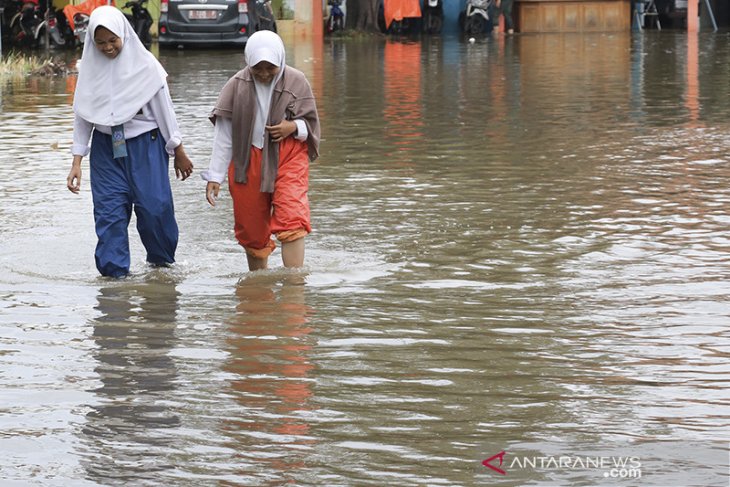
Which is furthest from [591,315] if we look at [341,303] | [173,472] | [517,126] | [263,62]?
[517,126]

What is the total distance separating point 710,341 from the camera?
6.81m

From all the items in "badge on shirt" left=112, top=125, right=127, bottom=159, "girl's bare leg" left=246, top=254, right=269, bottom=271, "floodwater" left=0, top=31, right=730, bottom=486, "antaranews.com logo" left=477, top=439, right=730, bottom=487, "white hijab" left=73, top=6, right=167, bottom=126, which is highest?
"white hijab" left=73, top=6, right=167, bottom=126

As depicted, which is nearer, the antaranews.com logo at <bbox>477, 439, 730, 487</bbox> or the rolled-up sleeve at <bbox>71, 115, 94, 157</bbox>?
the antaranews.com logo at <bbox>477, 439, 730, 487</bbox>

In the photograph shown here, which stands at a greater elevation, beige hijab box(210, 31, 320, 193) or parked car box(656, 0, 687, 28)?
beige hijab box(210, 31, 320, 193)

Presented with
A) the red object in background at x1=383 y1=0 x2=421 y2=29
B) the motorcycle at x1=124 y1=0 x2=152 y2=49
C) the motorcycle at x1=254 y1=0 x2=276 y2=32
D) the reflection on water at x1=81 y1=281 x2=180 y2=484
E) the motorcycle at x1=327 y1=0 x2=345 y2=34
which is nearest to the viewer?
the reflection on water at x1=81 y1=281 x2=180 y2=484

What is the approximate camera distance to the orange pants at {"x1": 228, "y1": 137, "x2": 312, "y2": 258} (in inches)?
328

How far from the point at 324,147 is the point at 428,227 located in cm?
448

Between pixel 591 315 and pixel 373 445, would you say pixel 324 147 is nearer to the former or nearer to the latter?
pixel 591 315

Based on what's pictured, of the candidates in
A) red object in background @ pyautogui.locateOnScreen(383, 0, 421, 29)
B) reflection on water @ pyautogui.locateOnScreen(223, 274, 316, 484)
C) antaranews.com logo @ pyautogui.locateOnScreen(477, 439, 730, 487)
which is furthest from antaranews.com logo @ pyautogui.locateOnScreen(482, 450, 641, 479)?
red object in background @ pyautogui.locateOnScreen(383, 0, 421, 29)

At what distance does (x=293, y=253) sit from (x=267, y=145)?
1.96 feet

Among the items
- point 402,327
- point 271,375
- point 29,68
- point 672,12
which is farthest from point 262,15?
point 271,375

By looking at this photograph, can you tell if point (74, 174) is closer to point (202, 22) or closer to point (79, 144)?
point (79, 144)

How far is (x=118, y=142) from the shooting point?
834 cm

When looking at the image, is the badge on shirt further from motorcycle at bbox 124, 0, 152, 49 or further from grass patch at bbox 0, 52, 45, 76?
motorcycle at bbox 124, 0, 152, 49
